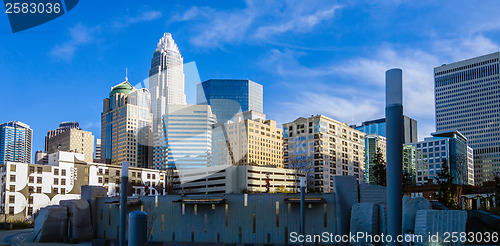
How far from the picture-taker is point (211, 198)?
38312mm

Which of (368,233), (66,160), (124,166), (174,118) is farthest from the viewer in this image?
(174,118)

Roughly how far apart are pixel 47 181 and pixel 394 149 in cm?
11240

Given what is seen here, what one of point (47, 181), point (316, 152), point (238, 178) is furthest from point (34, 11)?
point (316, 152)

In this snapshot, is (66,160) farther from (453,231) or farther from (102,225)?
(453,231)

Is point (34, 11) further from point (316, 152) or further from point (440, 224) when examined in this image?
point (316, 152)

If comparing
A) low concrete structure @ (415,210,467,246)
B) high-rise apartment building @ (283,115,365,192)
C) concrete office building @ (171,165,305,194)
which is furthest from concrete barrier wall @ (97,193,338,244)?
high-rise apartment building @ (283,115,365,192)

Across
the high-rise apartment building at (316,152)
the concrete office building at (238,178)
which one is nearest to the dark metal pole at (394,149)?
the concrete office building at (238,178)

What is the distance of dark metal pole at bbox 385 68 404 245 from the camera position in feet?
24.5

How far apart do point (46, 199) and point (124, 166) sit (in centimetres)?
9615

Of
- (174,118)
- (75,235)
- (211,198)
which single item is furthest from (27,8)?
(174,118)

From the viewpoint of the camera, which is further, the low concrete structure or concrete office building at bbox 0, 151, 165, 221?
concrete office building at bbox 0, 151, 165, 221

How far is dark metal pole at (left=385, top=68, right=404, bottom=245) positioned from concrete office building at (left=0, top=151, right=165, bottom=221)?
323 feet

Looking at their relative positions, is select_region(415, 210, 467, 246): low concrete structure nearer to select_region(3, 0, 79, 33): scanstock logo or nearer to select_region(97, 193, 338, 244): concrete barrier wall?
select_region(97, 193, 338, 244): concrete barrier wall

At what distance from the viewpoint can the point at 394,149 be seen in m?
7.49
